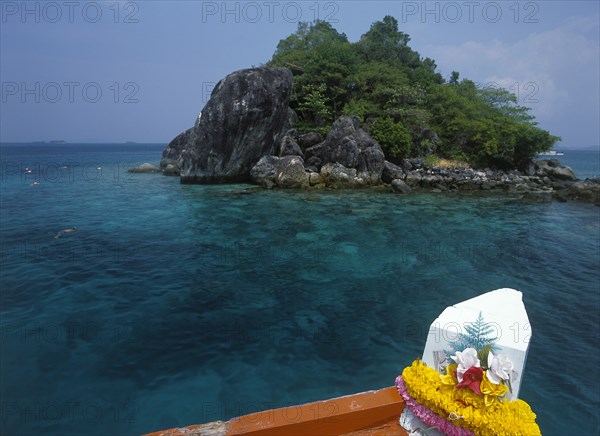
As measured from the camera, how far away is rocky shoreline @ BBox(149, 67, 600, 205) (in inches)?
1218

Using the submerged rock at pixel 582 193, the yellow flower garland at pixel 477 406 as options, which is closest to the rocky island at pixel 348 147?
the submerged rock at pixel 582 193

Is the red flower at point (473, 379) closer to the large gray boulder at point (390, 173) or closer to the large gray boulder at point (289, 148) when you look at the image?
the large gray boulder at point (390, 173)

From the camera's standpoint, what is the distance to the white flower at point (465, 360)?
4020mm

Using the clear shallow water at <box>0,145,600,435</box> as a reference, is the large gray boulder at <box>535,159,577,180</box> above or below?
above

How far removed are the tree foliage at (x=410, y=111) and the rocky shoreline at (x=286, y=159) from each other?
3256 millimetres

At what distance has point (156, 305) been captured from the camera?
10211 mm

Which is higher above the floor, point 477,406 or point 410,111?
point 410,111

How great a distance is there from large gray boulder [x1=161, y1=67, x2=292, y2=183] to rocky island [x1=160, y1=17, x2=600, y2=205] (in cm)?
9

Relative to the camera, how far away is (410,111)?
37781 mm

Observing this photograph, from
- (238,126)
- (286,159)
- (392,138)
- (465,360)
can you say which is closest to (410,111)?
(392,138)

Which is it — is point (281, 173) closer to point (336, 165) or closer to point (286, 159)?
point (286, 159)

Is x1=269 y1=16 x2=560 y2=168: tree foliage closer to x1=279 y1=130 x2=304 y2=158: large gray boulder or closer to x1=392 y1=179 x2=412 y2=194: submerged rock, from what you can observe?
x1=279 y1=130 x2=304 y2=158: large gray boulder

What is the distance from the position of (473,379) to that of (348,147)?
28.6m

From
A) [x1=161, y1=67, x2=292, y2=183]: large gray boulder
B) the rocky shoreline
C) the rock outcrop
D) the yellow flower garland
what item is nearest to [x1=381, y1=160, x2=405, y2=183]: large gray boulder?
the rocky shoreline
